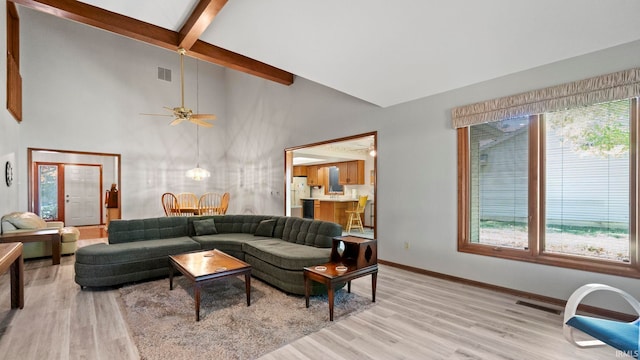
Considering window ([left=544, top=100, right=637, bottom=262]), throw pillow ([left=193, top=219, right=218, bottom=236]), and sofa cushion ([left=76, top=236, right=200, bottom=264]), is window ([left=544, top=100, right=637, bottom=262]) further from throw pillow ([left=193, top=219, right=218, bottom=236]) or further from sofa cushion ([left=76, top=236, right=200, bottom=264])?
throw pillow ([left=193, top=219, right=218, bottom=236])

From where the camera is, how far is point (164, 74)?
25.3ft

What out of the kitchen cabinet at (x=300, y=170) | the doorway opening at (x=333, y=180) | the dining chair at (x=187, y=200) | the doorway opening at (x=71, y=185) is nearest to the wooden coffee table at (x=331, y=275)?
the doorway opening at (x=333, y=180)

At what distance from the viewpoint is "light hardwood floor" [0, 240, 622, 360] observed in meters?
2.15

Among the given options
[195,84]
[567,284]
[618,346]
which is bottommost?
[567,284]

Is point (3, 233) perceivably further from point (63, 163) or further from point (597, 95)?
point (597, 95)

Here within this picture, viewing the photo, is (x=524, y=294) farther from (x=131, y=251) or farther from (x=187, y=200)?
(x=187, y=200)

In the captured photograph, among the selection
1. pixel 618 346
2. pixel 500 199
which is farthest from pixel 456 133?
pixel 618 346

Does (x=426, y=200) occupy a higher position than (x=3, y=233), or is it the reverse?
(x=426, y=200)

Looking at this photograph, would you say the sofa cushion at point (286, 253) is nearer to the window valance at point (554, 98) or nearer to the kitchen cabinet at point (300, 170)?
the window valance at point (554, 98)

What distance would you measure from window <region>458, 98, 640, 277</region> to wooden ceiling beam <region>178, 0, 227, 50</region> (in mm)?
3231

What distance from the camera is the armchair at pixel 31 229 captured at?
14.7ft

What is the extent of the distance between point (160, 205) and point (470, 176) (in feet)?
23.8

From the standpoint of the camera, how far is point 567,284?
2973mm

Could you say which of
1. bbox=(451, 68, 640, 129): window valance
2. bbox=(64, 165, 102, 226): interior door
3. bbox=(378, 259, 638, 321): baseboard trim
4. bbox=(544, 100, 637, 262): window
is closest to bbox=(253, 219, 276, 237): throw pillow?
bbox=(378, 259, 638, 321): baseboard trim
